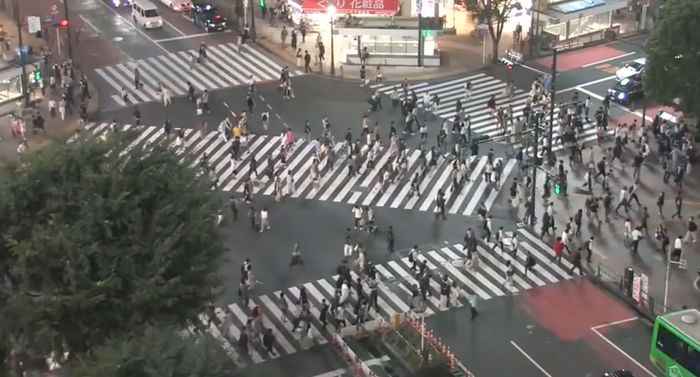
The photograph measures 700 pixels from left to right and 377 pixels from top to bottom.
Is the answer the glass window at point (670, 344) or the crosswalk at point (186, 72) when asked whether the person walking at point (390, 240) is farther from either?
the crosswalk at point (186, 72)

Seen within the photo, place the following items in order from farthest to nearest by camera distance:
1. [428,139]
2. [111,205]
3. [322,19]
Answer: [322,19] < [428,139] < [111,205]

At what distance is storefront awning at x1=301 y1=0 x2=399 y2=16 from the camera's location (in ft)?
228

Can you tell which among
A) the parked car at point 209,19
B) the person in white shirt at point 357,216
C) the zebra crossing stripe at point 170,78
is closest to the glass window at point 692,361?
the person in white shirt at point 357,216

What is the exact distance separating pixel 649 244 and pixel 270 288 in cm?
1601

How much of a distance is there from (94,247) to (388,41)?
134 ft

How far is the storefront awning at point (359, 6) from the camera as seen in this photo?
2731 inches

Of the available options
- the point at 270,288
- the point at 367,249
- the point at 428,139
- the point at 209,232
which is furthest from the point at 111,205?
the point at 428,139

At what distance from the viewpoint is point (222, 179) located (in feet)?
182

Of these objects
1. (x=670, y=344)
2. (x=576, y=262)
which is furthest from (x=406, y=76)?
(x=670, y=344)

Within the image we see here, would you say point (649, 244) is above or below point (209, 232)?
below

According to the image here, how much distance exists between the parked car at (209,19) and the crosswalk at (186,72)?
3523 millimetres

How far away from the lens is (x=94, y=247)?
3169 centimetres

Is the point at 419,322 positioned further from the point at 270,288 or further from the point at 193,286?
the point at 193,286

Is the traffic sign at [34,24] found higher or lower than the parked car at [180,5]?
higher
